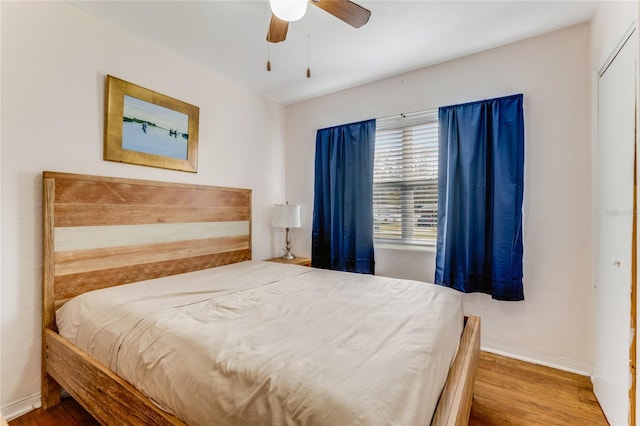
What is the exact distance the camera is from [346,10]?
62.4 inches

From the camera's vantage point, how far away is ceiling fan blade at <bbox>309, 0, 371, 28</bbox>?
1.52m

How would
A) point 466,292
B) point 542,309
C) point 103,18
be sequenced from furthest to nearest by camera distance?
point 466,292
point 542,309
point 103,18

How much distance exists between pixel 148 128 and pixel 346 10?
177 centimetres

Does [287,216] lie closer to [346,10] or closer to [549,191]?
[346,10]

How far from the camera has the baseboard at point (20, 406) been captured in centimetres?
169

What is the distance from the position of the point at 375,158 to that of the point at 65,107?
8.67 ft

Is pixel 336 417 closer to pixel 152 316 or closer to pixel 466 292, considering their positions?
pixel 152 316

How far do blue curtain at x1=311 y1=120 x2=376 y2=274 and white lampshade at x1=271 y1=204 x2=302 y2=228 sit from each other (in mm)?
225

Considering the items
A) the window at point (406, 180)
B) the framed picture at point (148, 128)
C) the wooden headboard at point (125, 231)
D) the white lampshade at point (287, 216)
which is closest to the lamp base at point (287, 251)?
the white lampshade at point (287, 216)

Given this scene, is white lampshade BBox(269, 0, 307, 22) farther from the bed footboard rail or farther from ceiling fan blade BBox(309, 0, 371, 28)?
the bed footboard rail

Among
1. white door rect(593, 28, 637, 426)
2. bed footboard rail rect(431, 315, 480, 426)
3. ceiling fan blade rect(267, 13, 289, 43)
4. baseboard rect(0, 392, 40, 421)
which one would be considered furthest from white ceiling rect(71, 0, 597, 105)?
baseboard rect(0, 392, 40, 421)

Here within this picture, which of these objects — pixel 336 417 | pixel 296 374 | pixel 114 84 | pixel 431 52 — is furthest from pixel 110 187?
pixel 431 52

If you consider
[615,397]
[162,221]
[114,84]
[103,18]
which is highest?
[103,18]

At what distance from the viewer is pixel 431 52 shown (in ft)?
8.24
